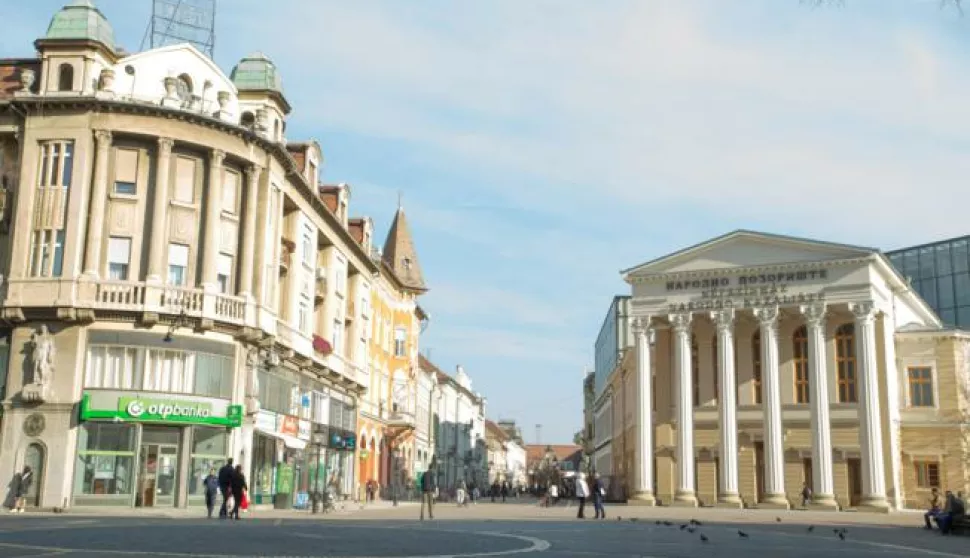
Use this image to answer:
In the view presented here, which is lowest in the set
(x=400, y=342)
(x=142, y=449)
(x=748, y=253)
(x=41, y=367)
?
(x=142, y=449)

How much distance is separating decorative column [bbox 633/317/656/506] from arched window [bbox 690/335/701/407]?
249 centimetres

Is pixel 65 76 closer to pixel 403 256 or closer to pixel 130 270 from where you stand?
pixel 130 270

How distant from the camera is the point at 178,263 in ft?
122

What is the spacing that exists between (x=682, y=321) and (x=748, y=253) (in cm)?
537

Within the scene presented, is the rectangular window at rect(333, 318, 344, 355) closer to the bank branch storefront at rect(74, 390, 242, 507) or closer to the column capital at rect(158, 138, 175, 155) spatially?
the bank branch storefront at rect(74, 390, 242, 507)

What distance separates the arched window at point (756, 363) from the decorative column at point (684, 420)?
13.1ft

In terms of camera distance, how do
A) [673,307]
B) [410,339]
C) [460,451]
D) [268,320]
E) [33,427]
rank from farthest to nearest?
[460,451]
[410,339]
[673,307]
[268,320]
[33,427]

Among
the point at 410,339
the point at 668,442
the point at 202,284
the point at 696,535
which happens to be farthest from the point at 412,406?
the point at 696,535

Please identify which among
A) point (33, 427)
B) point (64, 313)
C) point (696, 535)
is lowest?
point (696, 535)

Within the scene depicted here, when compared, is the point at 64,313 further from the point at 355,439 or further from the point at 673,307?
the point at 673,307

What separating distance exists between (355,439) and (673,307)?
20.2 m

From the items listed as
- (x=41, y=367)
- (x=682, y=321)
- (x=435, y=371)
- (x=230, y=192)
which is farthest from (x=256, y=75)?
(x=435, y=371)

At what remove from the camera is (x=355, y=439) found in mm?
57969

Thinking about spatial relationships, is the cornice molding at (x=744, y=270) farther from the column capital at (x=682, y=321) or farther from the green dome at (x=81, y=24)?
the green dome at (x=81, y=24)
